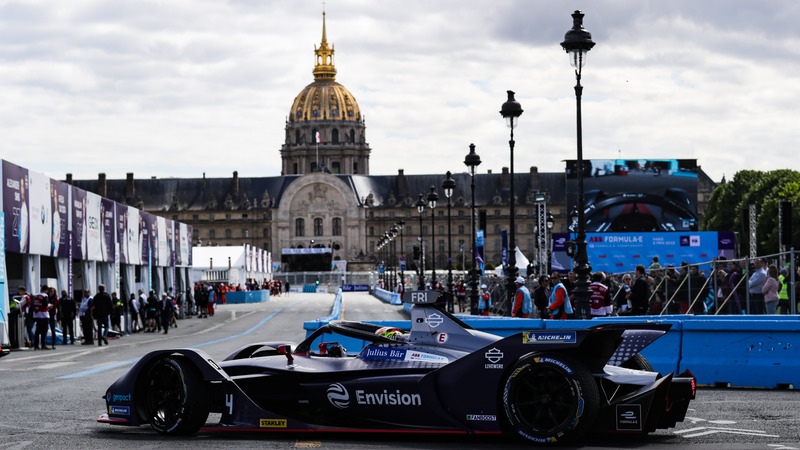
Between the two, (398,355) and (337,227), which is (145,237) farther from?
(337,227)

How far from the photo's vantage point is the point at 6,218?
2728 centimetres

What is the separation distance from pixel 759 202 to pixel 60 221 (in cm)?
7443

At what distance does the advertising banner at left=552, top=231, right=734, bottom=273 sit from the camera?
151ft

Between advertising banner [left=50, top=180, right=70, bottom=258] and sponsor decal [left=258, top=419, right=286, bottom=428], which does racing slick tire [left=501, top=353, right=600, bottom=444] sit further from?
advertising banner [left=50, top=180, right=70, bottom=258]

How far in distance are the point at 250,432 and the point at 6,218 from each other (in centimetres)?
1980

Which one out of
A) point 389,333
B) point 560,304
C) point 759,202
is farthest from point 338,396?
point 759,202

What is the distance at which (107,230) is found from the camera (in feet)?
124

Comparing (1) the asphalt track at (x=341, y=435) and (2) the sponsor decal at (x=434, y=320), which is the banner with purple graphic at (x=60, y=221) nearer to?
(1) the asphalt track at (x=341, y=435)

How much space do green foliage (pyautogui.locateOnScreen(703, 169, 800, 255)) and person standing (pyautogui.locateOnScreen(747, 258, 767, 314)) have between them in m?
54.0

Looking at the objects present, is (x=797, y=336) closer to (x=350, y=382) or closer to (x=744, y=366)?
(x=744, y=366)

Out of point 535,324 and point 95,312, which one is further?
point 95,312

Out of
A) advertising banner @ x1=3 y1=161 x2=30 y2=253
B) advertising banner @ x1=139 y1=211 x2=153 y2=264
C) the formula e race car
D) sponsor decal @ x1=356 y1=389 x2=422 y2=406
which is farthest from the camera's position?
advertising banner @ x1=139 y1=211 x2=153 y2=264

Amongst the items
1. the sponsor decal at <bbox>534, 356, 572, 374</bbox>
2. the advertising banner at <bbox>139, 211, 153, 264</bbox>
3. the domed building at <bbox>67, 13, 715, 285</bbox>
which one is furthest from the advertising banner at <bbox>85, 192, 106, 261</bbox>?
the domed building at <bbox>67, 13, 715, 285</bbox>

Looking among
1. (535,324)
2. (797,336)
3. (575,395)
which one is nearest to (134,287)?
(535,324)
